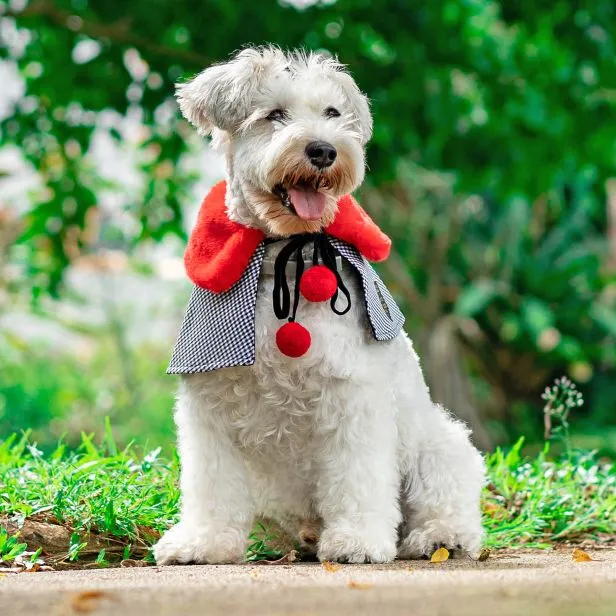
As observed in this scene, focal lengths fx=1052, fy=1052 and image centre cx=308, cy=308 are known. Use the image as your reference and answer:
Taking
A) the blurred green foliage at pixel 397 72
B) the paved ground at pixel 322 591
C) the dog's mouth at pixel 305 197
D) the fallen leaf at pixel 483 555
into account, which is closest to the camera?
the paved ground at pixel 322 591

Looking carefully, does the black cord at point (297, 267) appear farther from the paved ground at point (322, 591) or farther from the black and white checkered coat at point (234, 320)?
the paved ground at point (322, 591)

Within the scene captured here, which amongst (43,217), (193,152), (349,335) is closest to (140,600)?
(349,335)

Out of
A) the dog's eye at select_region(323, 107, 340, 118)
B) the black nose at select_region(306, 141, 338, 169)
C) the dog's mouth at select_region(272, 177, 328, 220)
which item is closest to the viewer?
the black nose at select_region(306, 141, 338, 169)

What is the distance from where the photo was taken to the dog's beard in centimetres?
372

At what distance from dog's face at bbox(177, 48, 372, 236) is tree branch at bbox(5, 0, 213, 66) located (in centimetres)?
405

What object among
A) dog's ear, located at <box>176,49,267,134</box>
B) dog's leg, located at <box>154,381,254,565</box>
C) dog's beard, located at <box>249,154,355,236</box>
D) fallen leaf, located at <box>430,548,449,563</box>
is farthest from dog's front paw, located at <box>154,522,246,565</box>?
dog's ear, located at <box>176,49,267,134</box>

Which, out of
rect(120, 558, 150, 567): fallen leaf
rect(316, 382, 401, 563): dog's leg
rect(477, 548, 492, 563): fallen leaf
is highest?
rect(316, 382, 401, 563): dog's leg

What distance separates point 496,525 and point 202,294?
6.08 ft

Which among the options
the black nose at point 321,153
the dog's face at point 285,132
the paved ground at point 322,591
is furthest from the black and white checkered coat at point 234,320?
the paved ground at point 322,591

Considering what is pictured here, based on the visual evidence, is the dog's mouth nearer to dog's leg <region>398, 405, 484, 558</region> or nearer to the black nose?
the black nose

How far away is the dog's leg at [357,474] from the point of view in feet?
12.3

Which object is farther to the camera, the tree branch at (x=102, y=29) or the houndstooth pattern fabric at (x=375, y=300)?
the tree branch at (x=102, y=29)

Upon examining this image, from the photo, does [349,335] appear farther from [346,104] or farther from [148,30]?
[148,30]

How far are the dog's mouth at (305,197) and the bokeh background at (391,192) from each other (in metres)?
1.92
